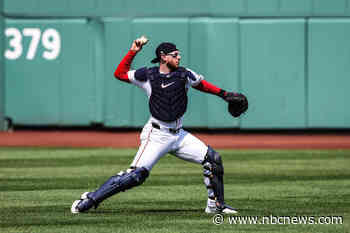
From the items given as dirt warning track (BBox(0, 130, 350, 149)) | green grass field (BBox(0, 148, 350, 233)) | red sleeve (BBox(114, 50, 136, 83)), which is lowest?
dirt warning track (BBox(0, 130, 350, 149))

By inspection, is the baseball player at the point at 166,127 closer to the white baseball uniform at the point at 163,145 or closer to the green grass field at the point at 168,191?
the white baseball uniform at the point at 163,145

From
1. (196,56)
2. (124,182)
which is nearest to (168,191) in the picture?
(124,182)

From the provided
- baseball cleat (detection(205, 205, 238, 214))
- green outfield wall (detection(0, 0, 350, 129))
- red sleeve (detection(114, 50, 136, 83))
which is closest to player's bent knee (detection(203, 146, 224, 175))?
baseball cleat (detection(205, 205, 238, 214))

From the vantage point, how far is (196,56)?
20.6 m

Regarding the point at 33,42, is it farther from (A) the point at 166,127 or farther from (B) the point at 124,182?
(B) the point at 124,182

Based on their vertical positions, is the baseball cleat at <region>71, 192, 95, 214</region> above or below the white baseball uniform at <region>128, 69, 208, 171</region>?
Result: below

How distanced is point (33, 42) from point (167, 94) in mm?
12695

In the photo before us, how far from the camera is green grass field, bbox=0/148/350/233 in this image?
8266 millimetres

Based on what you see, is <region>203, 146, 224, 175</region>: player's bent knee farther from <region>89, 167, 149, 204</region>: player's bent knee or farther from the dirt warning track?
the dirt warning track

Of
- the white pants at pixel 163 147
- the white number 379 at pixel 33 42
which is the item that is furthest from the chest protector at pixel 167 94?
the white number 379 at pixel 33 42

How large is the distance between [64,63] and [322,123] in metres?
6.36

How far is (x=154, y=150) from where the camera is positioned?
29.2 feet

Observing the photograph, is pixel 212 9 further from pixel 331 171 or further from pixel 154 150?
pixel 154 150

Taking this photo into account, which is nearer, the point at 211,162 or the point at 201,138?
the point at 211,162
